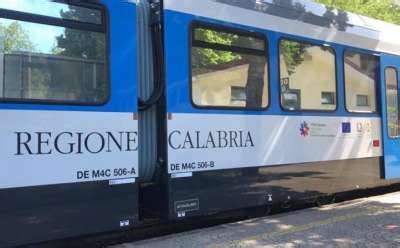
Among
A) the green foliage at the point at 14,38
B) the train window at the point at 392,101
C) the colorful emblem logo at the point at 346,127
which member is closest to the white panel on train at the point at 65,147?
the green foliage at the point at 14,38

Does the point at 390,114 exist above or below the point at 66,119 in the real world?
above

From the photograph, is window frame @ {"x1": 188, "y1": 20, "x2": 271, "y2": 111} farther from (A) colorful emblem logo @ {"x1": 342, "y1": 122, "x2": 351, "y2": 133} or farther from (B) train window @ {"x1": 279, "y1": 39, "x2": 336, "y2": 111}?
(A) colorful emblem logo @ {"x1": 342, "y1": 122, "x2": 351, "y2": 133}

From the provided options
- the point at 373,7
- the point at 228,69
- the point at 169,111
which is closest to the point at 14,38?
the point at 169,111

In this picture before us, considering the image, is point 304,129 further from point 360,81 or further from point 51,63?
point 51,63

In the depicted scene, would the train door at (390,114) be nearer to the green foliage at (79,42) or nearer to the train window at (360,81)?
the train window at (360,81)

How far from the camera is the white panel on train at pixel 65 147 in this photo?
519cm

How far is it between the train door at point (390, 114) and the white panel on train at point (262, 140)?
330 millimetres

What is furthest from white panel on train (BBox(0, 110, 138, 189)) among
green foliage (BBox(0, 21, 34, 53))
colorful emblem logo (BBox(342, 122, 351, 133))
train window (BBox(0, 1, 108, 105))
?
colorful emblem logo (BBox(342, 122, 351, 133))

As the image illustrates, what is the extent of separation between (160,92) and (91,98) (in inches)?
36.9

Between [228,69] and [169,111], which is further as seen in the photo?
[228,69]

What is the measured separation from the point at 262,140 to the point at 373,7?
17.5 metres

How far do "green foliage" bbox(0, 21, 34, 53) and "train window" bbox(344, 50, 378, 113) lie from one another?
214 inches

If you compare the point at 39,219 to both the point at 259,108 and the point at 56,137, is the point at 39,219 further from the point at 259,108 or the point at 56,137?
Result: the point at 259,108

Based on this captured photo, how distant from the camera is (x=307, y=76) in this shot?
8484mm
